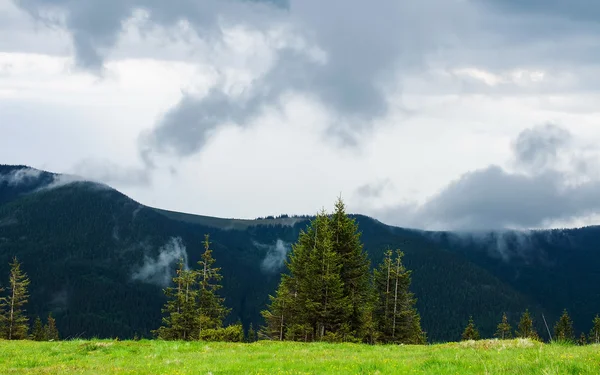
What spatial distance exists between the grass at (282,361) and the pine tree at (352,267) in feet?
78.4

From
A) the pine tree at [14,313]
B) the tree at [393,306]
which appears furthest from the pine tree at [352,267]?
the pine tree at [14,313]

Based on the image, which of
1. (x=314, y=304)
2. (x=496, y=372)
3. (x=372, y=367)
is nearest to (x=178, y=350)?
(x=372, y=367)

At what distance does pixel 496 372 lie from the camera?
→ 39.8ft

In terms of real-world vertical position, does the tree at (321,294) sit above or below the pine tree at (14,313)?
above

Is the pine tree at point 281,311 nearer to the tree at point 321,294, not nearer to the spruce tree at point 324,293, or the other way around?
Result: the tree at point 321,294

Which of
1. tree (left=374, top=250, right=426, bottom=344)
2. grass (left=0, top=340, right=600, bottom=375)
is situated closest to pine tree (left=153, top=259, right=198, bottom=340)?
tree (left=374, top=250, right=426, bottom=344)

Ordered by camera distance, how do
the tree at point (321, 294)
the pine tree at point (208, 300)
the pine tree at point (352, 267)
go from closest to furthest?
the tree at point (321, 294)
the pine tree at point (352, 267)
the pine tree at point (208, 300)

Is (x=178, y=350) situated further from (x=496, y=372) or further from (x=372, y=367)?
(x=496, y=372)

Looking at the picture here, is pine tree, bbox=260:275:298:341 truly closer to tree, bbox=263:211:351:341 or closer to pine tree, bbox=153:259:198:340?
tree, bbox=263:211:351:341

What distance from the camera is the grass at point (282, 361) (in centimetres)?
1306

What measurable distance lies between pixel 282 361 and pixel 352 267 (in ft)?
106

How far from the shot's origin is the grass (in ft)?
42.9

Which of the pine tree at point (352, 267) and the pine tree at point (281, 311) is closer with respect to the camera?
the pine tree at point (352, 267)

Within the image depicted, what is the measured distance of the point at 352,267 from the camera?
161ft
